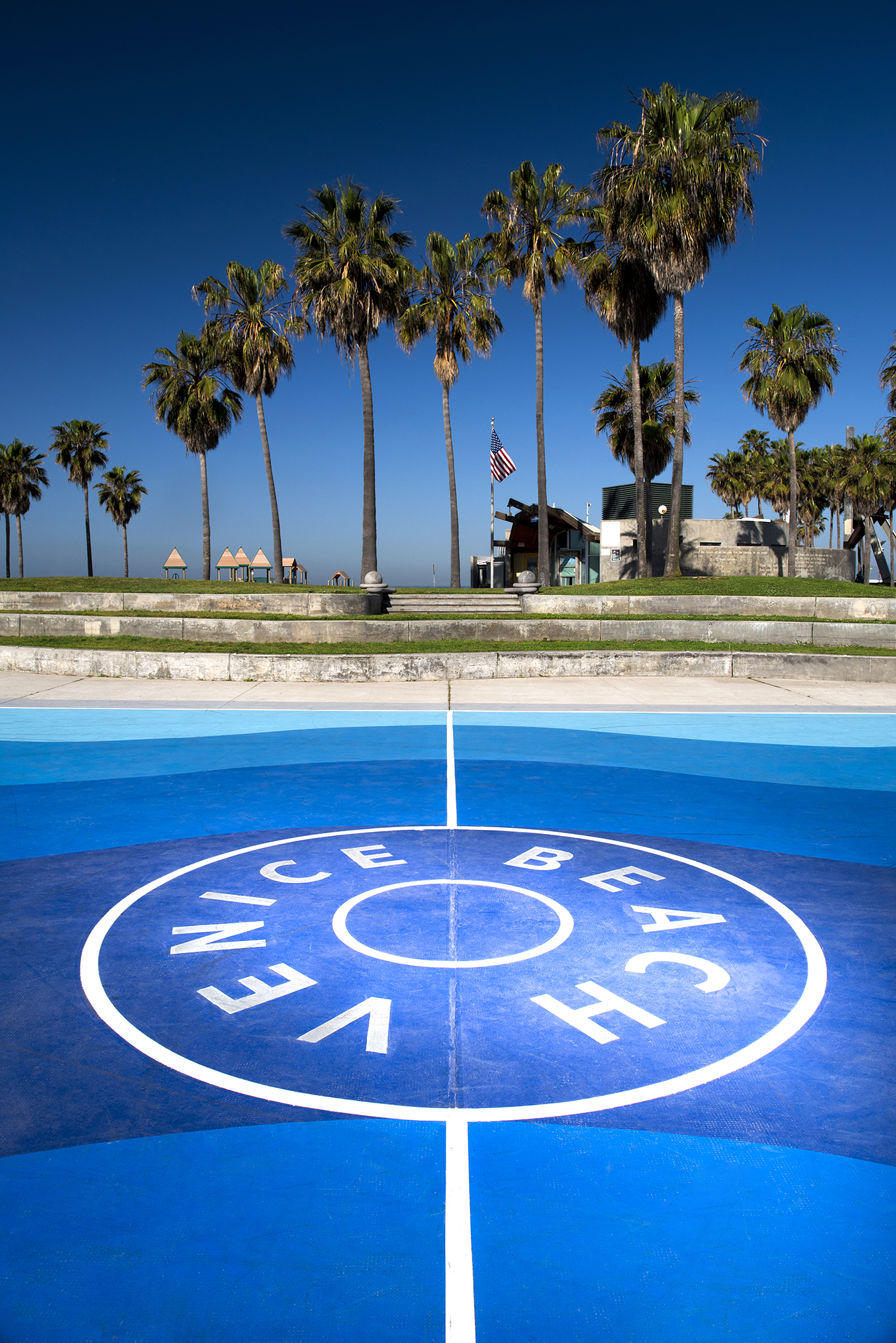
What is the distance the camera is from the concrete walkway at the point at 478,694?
45.8ft

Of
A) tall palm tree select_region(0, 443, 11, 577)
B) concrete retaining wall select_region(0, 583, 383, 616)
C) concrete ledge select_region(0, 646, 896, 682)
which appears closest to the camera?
concrete ledge select_region(0, 646, 896, 682)

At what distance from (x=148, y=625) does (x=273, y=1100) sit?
1780cm

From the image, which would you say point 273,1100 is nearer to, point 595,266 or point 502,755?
point 502,755

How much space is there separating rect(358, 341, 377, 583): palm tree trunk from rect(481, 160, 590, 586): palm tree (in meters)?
6.72

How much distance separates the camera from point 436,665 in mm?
17250

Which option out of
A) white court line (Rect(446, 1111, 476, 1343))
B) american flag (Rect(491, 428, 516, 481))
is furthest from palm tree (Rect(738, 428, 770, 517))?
white court line (Rect(446, 1111, 476, 1343))

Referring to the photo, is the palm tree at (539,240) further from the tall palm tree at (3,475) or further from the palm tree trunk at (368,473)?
the tall palm tree at (3,475)

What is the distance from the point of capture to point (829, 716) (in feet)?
43.0

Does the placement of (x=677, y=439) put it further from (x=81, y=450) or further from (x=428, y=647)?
(x=81, y=450)

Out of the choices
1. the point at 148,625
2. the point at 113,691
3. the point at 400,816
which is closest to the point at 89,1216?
the point at 400,816

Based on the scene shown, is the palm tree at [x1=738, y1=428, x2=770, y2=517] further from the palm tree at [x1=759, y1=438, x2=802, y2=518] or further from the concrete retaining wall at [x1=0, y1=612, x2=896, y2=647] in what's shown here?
the concrete retaining wall at [x1=0, y1=612, x2=896, y2=647]

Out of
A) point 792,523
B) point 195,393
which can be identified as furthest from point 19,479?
point 792,523

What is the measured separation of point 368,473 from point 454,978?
98.5ft

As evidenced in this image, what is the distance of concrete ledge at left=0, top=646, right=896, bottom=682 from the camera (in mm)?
16844
